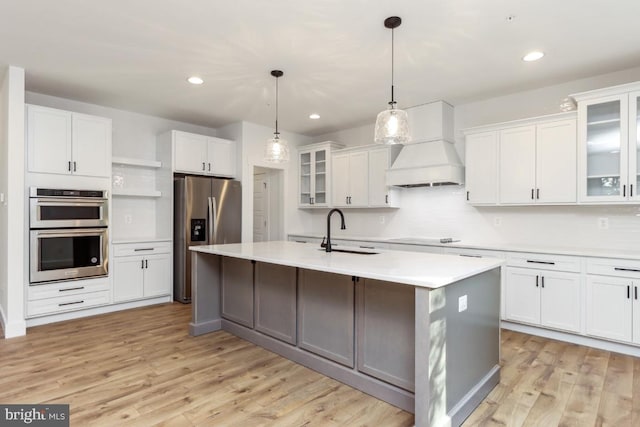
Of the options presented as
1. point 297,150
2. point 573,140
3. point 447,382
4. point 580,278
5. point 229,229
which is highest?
point 297,150

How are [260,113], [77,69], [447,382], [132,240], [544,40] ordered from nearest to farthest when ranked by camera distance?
1. [447,382]
2. [544,40]
3. [77,69]
4. [132,240]
5. [260,113]

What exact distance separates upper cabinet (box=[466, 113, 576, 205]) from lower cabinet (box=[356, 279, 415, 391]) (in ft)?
7.89

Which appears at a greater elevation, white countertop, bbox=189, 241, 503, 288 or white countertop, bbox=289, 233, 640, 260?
white countertop, bbox=189, 241, 503, 288

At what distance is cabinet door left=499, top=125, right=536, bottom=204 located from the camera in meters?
3.76

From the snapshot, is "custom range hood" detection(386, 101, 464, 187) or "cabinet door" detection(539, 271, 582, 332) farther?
"custom range hood" detection(386, 101, 464, 187)

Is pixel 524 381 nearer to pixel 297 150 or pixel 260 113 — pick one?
pixel 260 113

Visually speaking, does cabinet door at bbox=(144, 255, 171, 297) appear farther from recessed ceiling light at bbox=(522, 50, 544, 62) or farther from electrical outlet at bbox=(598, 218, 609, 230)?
→ electrical outlet at bbox=(598, 218, 609, 230)

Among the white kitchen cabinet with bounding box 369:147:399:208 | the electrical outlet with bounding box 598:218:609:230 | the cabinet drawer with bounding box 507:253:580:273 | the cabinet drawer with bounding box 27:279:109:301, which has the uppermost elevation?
the white kitchen cabinet with bounding box 369:147:399:208

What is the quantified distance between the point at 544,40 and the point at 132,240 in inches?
192

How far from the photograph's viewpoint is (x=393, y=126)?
2578 millimetres

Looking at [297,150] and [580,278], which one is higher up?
[297,150]

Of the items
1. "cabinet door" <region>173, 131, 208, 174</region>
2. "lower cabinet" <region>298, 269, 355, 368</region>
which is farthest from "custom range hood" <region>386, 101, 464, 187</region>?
"cabinet door" <region>173, 131, 208, 174</region>

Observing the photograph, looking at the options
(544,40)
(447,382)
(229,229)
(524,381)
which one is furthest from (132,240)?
(544,40)

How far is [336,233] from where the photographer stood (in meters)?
5.95
